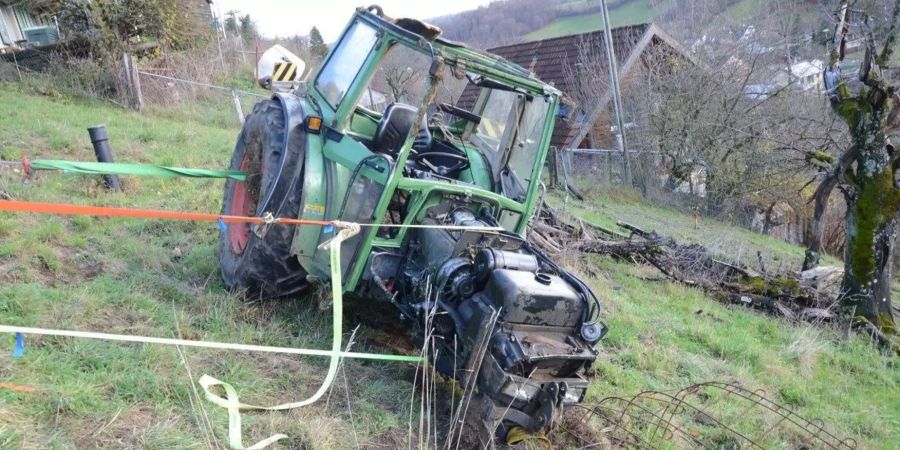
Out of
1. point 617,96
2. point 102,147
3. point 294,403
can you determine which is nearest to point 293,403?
point 294,403

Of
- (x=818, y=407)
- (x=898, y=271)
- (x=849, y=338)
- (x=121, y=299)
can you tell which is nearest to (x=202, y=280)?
(x=121, y=299)

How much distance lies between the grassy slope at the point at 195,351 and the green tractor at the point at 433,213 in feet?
1.45

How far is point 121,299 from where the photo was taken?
3.99 m

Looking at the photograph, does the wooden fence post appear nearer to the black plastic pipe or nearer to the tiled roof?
the black plastic pipe

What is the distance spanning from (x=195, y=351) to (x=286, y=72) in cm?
736

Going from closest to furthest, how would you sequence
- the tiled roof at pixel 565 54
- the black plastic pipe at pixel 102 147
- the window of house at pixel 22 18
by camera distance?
1. the black plastic pipe at pixel 102 147
2. the tiled roof at pixel 565 54
3. the window of house at pixel 22 18

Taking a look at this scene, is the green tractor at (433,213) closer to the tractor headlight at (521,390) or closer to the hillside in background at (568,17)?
the tractor headlight at (521,390)

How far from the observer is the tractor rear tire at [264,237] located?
4.05 meters

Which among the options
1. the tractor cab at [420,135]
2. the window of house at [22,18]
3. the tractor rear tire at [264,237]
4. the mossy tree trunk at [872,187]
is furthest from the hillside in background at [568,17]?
A: the tractor rear tire at [264,237]

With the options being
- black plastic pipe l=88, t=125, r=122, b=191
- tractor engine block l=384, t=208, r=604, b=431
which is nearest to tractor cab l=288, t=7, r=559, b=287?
tractor engine block l=384, t=208, r=604, b=431

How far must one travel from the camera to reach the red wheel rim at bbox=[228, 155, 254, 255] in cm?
466

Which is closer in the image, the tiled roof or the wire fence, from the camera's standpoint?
the wire fence

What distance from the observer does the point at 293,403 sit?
10.2 feet

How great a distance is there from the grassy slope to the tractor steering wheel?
1384mm
